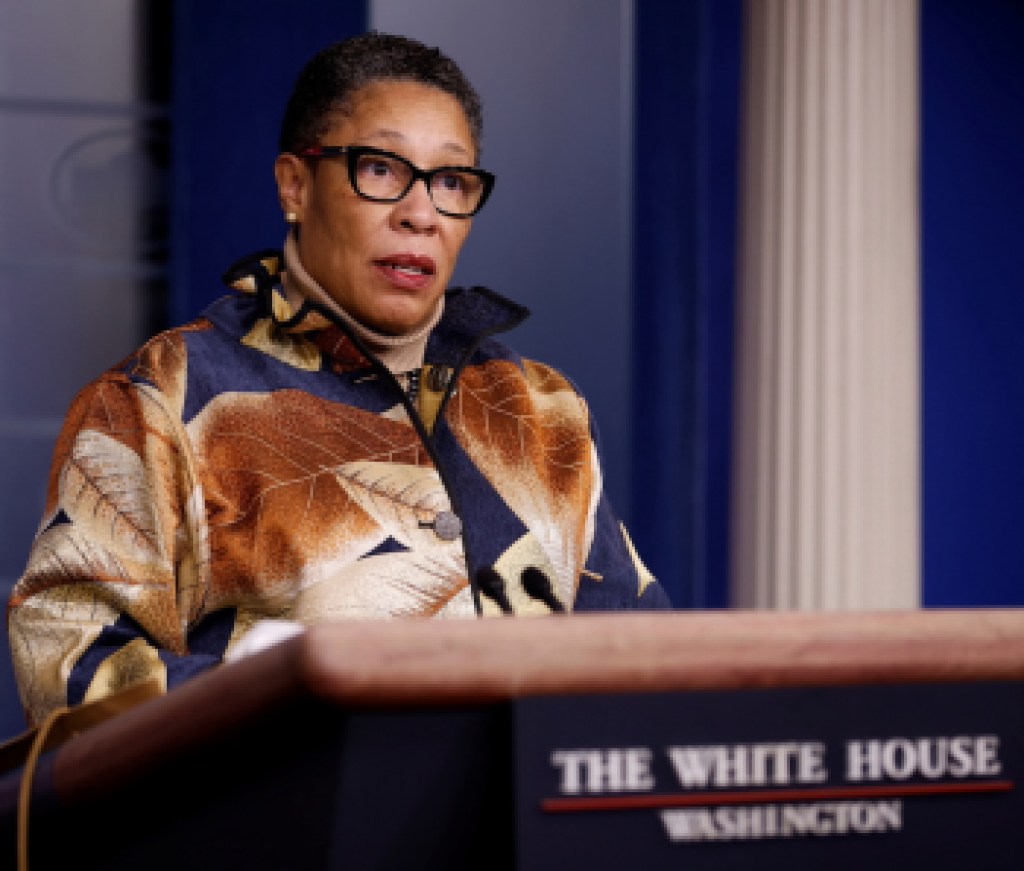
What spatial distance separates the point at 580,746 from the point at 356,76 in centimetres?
97

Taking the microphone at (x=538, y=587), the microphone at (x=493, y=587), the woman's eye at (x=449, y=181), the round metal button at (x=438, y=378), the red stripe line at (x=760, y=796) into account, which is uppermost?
the woman's eye at (x=449, y=181)

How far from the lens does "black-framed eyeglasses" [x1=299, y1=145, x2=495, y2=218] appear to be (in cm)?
144

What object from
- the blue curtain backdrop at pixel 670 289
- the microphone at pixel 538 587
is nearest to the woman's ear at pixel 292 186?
the microphone at pixel 538 587

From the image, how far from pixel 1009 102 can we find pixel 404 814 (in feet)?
9.68

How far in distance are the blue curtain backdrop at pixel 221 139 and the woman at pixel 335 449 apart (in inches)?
40.2

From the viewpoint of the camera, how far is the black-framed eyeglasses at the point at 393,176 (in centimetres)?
144

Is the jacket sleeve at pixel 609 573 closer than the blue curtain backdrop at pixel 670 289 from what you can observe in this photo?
Yes

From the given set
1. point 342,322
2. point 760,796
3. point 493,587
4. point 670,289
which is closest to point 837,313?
point 670,289

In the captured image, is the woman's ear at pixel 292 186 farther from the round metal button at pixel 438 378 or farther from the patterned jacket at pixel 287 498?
the round metal button at pixel 438 378

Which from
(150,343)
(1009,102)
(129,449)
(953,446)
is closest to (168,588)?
(129,449)

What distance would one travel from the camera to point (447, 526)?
4.47ft

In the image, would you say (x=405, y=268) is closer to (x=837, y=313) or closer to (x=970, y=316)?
(x=837, y=313)

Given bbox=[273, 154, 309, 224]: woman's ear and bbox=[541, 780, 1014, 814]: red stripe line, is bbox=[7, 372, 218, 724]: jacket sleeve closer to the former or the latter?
bbox=[273, 154, 309, 224]: woman's ear

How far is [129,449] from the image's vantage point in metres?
1.25
